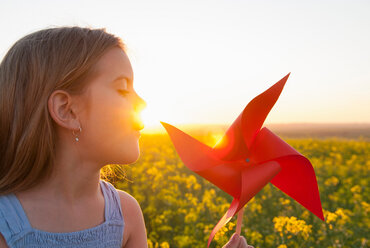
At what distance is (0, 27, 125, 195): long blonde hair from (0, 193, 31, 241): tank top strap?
46mm

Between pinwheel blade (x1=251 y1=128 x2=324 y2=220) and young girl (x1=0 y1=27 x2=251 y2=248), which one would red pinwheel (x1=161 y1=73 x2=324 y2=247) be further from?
young girl (x1=0 y1=27 x2=251 y2=248)

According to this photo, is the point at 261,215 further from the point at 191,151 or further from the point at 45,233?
the point at 45,233

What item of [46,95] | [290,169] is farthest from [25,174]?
[290,169]

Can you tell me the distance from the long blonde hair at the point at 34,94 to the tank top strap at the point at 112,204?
1.00 feet

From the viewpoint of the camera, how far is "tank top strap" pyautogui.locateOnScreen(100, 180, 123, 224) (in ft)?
5.09

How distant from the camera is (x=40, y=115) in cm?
132

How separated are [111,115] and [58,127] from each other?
0.21 metres

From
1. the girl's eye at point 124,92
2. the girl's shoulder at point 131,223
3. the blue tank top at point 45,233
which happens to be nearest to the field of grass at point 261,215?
the girl's shoulder at point 131,223

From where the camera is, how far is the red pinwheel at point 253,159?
4.96ft

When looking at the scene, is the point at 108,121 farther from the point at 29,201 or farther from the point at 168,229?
the point at 168,229

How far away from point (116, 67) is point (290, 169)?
86 cm

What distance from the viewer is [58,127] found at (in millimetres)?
1379

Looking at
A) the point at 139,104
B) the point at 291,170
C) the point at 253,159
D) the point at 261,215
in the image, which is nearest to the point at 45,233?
the point at 139,104

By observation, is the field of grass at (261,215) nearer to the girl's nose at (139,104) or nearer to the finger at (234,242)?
the finger at (234,242)
